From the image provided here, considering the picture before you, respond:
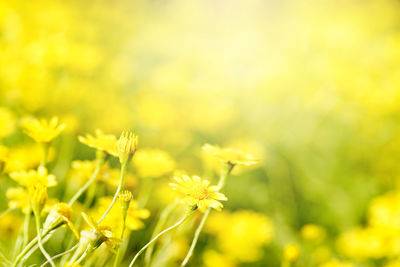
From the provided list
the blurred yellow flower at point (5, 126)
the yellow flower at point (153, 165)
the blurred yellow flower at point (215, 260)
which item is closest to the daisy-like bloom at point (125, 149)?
the yellow flower at point (153, 165)

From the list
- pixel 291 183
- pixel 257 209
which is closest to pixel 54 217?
pixel 257 209

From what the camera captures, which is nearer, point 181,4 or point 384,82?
point 384,82

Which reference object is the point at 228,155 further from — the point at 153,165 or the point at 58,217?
the point at 58,217

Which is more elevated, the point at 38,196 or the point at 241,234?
the point at 241,234

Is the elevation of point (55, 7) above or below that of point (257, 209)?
above

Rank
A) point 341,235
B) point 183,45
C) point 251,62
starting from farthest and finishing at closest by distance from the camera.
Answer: point 183,45, point 251,62, point 341,235

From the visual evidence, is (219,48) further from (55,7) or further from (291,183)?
(291,183)

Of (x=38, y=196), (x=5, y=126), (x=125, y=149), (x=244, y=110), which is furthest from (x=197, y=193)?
(x=244, y=110)

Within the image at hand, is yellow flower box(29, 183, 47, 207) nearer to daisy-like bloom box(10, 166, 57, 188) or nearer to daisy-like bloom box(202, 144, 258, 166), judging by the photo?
daisy-like bloom box(10, 166, 57, 188)

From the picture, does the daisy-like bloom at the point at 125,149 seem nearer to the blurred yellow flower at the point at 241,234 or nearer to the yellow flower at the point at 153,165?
the yellow flower at the point at 153,165
